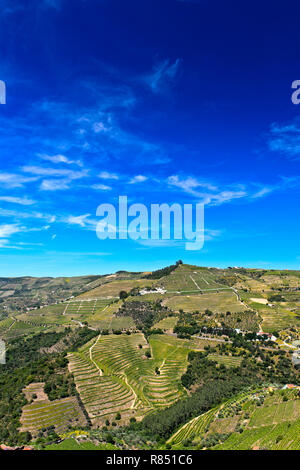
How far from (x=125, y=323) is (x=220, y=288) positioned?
282 feet

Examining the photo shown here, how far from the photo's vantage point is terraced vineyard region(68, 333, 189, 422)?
2945 inches

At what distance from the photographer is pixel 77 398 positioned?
74375 mm

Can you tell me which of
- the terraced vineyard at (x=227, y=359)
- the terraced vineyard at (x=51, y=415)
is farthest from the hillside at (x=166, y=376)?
the terraced vineyard at (x=227, y=359)

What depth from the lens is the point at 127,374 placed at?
9306cm

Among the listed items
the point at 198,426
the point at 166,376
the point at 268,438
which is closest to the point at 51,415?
the point at 198,426

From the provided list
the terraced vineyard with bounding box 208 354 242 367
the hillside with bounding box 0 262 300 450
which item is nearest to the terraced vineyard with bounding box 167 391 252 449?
the hillside with bounding box 0 262 300 450

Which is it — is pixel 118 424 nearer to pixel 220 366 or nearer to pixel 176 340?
pixel 220 366

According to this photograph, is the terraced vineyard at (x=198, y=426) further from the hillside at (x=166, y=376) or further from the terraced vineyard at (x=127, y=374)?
the terraced vineyard at (x=127, y=374)

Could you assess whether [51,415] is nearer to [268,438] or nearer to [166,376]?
[166,376]

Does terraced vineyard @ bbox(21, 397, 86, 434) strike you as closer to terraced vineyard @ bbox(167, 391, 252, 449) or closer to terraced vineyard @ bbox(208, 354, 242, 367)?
terraced vineyard @ bbox(167, 391, 252, 449)

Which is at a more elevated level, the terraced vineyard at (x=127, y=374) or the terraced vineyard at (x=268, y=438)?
the terraced vineyard at (x=268, y=438)

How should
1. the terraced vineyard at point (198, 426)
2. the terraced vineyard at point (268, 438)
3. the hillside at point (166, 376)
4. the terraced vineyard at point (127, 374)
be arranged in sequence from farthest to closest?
the terraced vineyard at point (127, 374)
the hillside at point (166, 376)
the terraced vineyard at point (198, 426)
the terraced vineyard at point (268, 438)

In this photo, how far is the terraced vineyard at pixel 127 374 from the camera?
7481 centimetres
